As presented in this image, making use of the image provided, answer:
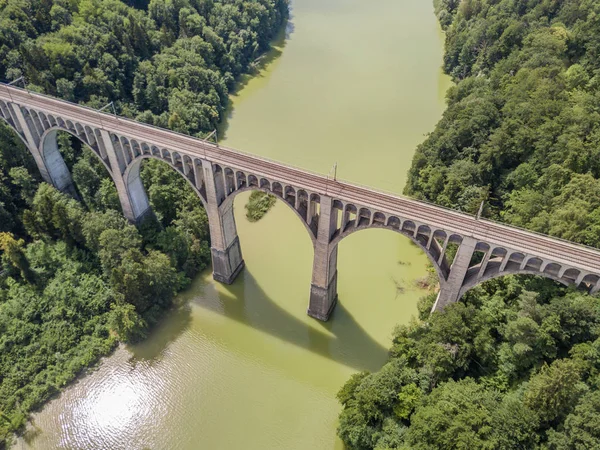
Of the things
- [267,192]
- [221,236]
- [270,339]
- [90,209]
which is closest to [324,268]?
[267,192]

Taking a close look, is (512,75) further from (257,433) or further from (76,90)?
(76,90)

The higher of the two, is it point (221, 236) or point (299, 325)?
point (221, 236)

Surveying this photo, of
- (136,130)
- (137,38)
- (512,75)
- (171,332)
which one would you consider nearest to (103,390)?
(171,332)

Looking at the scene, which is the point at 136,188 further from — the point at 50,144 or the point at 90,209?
the point at 50,144

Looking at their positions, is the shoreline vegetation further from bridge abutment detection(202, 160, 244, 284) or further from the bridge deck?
the bridge deck

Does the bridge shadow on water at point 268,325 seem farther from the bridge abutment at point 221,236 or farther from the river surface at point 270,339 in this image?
the bridge abutment at point 221,236

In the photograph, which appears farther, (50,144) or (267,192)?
(50,144)

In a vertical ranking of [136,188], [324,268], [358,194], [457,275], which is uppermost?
[358,194]

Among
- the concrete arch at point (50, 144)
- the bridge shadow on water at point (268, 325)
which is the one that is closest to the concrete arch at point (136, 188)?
the concrete arch at point (50, 144)
